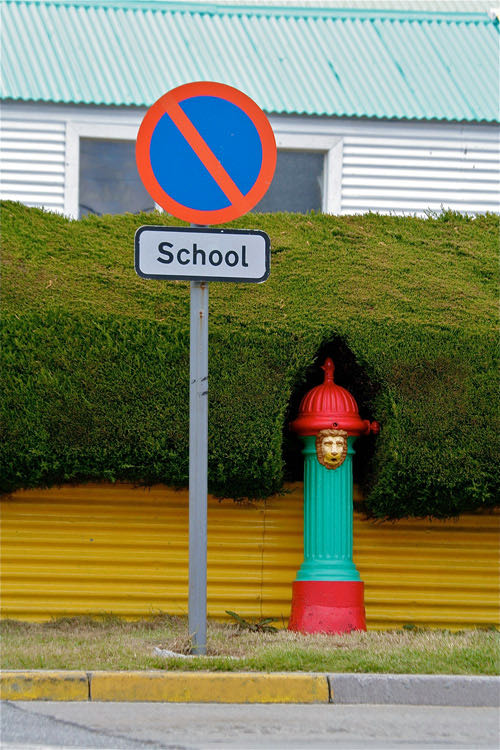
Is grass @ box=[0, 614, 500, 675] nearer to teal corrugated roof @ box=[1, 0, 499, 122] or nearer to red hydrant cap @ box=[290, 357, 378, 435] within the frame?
red hydrant cap @ box=[290, 357, 378, 435]

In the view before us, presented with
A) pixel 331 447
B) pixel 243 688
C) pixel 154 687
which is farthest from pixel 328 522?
pixel 154 687

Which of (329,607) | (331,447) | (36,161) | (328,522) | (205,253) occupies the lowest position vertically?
(329,607)

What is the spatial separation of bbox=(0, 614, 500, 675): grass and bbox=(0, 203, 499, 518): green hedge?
101 cm

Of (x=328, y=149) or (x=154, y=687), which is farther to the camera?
(x=328, y=149)

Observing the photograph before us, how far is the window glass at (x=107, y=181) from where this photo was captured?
1079 cm

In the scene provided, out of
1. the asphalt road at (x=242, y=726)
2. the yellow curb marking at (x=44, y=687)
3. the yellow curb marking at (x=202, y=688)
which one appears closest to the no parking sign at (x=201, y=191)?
the yellow curb marking at (x=202, y=688)

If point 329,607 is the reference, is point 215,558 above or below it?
above

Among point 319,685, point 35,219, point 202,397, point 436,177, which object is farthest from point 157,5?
point 319,685

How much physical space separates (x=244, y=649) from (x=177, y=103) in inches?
118

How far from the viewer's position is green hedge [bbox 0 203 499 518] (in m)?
6.90

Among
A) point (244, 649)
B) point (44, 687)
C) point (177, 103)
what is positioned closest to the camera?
point (44, 687)

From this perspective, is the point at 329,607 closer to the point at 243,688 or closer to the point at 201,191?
the point at 243,688

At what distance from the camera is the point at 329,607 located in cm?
681

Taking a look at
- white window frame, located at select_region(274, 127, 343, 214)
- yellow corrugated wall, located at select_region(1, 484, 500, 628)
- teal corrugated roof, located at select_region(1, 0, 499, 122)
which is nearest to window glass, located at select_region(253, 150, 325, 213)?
white window frame, located at select_region(274, 127, 343, 214)
